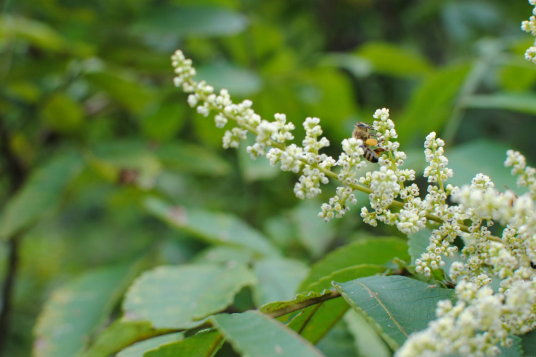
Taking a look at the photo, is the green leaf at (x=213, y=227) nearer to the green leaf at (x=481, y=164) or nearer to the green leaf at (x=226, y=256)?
the green leaf at (x=226, y=256)

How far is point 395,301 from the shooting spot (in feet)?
3.07

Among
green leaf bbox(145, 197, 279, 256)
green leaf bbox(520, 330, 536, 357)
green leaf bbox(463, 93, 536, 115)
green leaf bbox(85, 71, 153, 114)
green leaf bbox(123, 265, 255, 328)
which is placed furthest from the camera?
green leaf bbox(85, 71, 153, 114)

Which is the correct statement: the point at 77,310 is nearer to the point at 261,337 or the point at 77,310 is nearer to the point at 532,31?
the point at 261,337

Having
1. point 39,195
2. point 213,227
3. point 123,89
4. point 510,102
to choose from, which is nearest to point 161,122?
point 123,89

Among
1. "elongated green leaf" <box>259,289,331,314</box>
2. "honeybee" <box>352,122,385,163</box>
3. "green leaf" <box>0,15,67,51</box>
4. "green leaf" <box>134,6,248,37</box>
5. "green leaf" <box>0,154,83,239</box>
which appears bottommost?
"elongated green leaf" <box>259,289,331,314</box>

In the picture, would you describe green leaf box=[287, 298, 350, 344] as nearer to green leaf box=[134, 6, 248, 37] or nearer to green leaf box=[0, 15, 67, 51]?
green leaf box=[134, 6, 248, 37]

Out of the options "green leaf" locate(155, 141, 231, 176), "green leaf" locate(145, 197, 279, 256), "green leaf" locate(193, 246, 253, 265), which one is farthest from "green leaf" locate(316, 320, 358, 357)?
"green leaf" locate(155, 141, 231, 176)

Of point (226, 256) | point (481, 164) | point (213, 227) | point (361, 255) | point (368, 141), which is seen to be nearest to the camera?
point (368, 141)

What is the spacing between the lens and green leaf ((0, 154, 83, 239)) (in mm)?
2244

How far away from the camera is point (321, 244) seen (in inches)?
101

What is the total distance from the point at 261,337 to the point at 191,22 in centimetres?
235

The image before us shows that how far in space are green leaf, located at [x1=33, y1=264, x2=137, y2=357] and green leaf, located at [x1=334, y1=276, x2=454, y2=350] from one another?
1.36 meters

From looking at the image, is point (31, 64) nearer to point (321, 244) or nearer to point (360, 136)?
point (321, 244)

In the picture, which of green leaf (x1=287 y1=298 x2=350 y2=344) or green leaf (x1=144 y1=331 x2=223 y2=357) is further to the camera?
green leaf (x1=287 y1=298 x2=350 y2=344)
